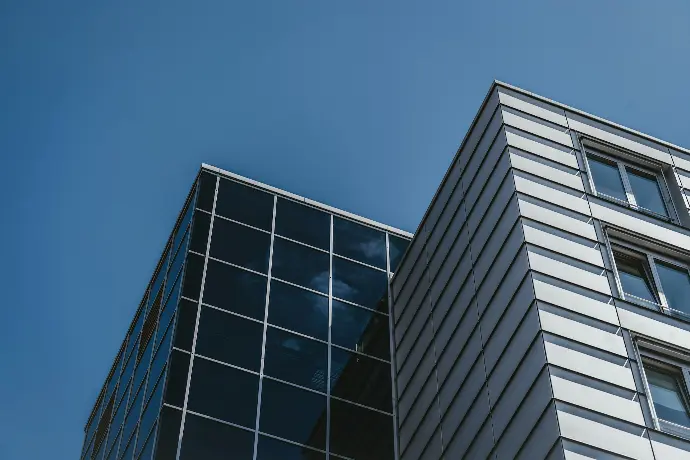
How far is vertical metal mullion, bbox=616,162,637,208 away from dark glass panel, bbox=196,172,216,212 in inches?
465

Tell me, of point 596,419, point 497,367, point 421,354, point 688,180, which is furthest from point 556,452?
point 688,180

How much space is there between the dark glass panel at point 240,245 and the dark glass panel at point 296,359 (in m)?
2.51

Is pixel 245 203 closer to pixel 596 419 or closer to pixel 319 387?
pixel 319 387

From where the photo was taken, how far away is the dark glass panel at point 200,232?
33.6 meters

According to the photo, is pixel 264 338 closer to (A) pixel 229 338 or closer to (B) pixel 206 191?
(A) pixel 229 338

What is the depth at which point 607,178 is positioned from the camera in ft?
102

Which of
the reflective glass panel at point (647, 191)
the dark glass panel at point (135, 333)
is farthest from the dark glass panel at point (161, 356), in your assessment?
the reflective glass panel at point (647, 191)

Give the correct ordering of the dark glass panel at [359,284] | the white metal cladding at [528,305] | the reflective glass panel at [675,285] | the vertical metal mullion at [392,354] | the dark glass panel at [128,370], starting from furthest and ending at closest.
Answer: the dark glass panel at [128,370], the dark glass panel at [359,284], the vertical metal mullion at [392,354], the reflective glass panel at [675,285], the white metal cladding at [528,305]

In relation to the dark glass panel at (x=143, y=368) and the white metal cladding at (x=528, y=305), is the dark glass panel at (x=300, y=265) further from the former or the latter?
the dark glass panel at (x=143, y=368)

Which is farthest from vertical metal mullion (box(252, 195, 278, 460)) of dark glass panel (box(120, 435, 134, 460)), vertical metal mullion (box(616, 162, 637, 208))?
vertical metal mullion (box(616, 162, 637, 208))

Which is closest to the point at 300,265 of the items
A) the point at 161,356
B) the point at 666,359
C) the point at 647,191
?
the point at 161,356

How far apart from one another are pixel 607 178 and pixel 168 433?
Result: 1293 cm

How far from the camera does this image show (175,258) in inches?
1373

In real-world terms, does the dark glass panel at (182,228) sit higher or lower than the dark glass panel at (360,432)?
higher
